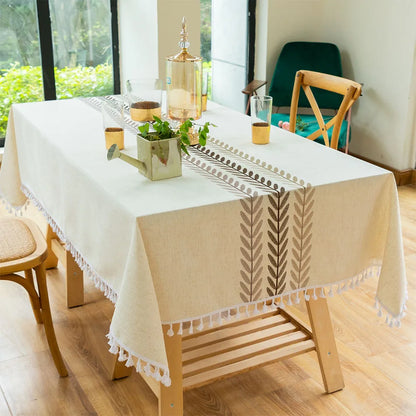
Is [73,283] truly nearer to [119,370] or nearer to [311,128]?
[119,370]

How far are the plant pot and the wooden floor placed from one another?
76 centimetres

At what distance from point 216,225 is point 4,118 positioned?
2.93 metres

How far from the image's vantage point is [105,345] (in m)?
2.29

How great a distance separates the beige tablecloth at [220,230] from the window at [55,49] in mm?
2134

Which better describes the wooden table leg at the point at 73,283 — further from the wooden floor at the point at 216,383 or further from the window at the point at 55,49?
the window at the point at 55,49

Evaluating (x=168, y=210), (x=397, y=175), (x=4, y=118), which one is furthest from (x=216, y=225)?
(x=4, y=118)

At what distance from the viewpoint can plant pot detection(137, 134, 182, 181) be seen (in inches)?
66.4

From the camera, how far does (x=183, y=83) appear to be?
214cm

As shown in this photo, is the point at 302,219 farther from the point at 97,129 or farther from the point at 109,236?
the point at 97,129

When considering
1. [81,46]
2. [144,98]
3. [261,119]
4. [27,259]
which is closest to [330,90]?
[261,119]

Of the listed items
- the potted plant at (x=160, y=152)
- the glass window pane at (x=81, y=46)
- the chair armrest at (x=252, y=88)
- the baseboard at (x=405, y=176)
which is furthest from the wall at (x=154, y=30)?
the potted plant at (x=160, y=152)

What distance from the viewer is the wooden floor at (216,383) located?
1975 mm

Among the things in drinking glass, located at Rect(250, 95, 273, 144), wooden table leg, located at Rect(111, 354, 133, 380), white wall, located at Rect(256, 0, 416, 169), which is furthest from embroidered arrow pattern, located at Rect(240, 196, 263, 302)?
white wall, located at Rect(256, 0, 416, 169)

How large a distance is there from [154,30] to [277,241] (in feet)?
7.87
